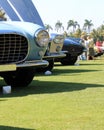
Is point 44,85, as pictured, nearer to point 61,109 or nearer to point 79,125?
point 61,109

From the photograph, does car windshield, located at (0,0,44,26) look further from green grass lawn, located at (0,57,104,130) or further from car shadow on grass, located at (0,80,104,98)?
green grass lawn, located at (0,57,104,130)

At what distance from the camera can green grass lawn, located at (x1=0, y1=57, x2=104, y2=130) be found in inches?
205

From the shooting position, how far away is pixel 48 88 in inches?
A: 339

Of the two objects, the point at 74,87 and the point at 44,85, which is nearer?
the point at 74,87

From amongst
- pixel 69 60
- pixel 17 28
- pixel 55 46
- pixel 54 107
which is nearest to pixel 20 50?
pixel 17 28

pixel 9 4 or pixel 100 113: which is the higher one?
pixel 9 4

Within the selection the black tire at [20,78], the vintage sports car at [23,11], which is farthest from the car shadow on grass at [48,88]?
the vintage sports car at [23,11]

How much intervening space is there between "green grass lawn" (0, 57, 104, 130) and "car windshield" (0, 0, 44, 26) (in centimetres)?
159

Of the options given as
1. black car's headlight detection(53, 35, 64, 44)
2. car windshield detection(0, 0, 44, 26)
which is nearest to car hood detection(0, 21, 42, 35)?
car windshield detection(0, 0, 44, 26)

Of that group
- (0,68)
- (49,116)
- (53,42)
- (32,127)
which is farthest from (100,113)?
(53,42)

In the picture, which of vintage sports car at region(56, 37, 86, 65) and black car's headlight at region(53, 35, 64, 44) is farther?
vintage sports car at region(56, 37, 86, 65)

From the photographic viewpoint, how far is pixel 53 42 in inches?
452

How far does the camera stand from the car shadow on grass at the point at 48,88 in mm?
7969

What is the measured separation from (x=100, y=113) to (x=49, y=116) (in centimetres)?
62
